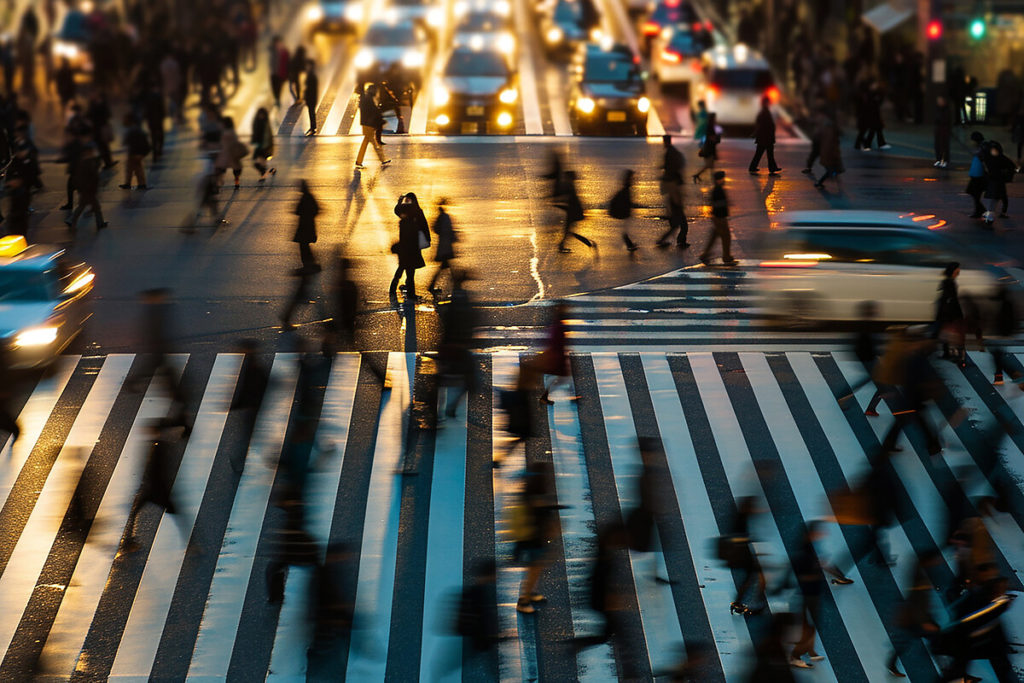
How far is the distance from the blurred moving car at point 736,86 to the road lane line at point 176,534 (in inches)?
717

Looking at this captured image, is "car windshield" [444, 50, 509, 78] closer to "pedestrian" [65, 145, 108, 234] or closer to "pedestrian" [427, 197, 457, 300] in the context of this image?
"pedestrian" [65, 145, 108, 234]

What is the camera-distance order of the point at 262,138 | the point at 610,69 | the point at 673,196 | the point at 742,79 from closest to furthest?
the point at 673,196, the point at 262,138, the point at 742,79, the point at 610,69

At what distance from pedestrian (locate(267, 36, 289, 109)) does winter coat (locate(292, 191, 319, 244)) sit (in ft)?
49.3

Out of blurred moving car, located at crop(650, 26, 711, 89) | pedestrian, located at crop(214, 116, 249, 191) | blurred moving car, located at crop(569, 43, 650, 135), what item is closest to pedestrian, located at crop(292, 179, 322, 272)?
pedestrian, located at crop(214, 116, 249, 191)

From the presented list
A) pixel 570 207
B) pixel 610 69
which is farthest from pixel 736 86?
pixel 570 207

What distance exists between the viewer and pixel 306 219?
20.6 metres

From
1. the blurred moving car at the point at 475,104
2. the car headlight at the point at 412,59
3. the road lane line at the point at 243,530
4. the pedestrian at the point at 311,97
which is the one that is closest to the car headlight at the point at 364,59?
the car headlight at the point at 412,59

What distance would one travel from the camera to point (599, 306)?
2061 cm

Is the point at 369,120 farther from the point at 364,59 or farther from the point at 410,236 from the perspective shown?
the point at 364,59

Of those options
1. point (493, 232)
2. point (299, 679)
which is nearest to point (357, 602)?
point (299, 679)

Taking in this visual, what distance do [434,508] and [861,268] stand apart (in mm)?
7452

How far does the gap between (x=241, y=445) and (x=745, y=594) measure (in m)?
6.02

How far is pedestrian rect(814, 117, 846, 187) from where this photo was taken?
26856mm

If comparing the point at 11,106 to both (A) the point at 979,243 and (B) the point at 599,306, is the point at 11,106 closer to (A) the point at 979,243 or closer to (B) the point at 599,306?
(B) the point at 599,306
